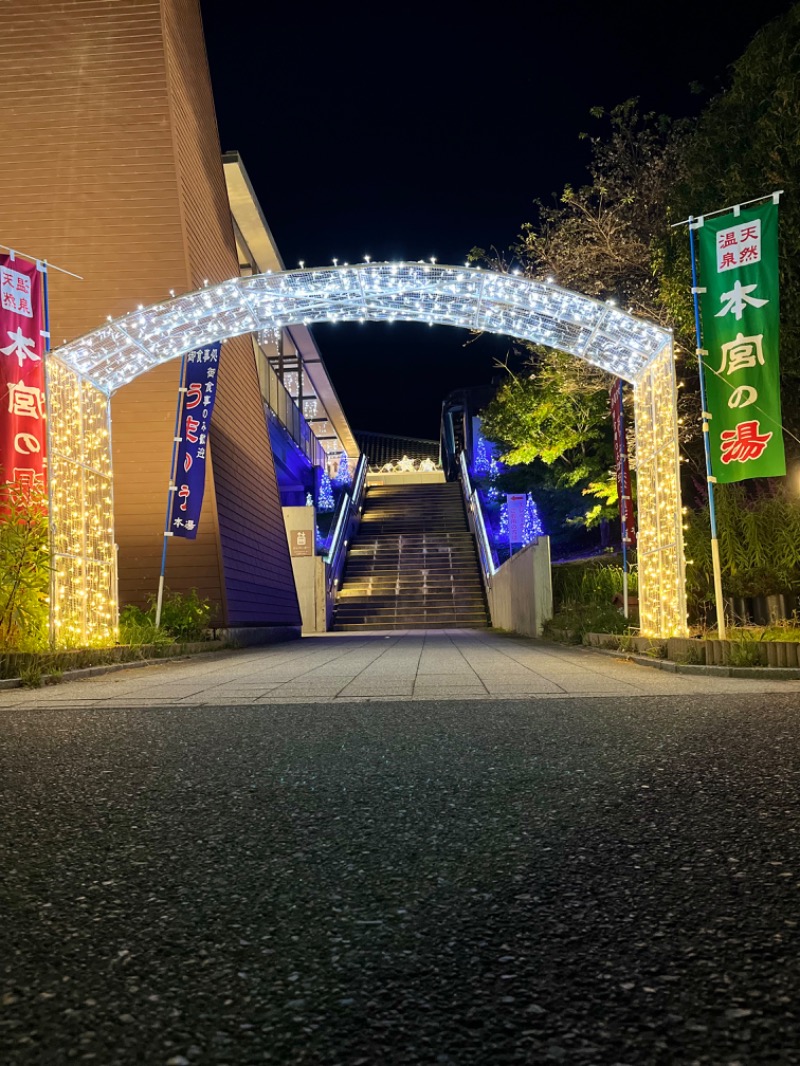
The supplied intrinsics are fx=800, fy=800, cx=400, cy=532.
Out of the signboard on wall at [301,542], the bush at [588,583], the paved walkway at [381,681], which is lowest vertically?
the paved walkway at [381,681]

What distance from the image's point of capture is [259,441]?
59.0 ft

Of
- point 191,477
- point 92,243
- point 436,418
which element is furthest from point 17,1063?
point 436,418

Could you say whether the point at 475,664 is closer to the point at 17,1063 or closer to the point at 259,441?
the point at 17,1063

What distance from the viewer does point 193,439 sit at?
12414 mm

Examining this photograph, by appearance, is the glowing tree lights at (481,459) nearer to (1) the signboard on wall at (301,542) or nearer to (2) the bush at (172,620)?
(1) the signboard on wall at (301,542)

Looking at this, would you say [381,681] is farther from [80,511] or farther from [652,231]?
[652,231]

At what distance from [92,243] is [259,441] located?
567cm

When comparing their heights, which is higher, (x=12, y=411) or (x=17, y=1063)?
(x=12, y=411)

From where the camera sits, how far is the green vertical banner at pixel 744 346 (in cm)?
776

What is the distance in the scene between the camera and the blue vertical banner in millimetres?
12219

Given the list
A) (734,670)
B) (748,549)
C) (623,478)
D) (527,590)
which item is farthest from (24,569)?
(527,590)

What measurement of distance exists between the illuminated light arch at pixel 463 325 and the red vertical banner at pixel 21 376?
64 centimetres

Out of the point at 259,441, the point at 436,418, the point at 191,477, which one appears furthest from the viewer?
Answer: the point at 436,418

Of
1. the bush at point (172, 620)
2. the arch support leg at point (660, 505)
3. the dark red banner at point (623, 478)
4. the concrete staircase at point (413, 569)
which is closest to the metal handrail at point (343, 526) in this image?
the concrete staircase at point (413, 569)
